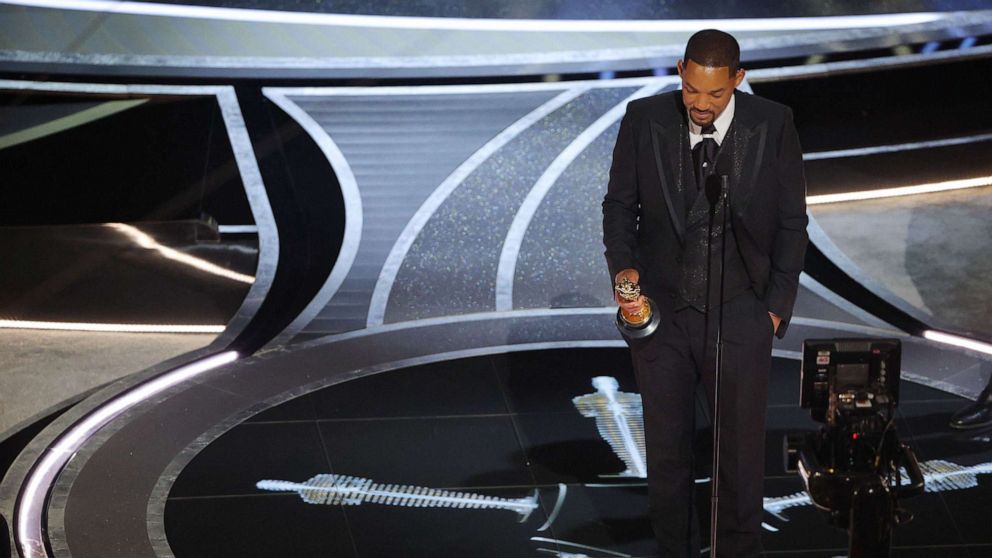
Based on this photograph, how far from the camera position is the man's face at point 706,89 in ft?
11.1

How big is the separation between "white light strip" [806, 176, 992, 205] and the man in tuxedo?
14.8 feet

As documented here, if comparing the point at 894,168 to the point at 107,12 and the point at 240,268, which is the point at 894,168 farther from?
the point at 107,12

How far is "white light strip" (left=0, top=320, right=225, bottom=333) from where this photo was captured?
6320 millimetres

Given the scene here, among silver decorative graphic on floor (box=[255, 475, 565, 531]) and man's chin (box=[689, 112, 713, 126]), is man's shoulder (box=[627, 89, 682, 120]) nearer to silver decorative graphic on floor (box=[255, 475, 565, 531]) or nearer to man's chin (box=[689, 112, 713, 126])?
Result: man's chin (box=[689, 112, 713, 126])

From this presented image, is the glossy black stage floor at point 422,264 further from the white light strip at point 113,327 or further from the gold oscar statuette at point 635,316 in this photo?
the gold oscar statuette at point 635,316

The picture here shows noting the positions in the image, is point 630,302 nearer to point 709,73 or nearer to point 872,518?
point 709,73

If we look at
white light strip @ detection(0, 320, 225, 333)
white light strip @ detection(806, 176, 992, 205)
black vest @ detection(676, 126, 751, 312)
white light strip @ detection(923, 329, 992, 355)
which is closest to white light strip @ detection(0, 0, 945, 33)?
white light strip @ detection(806, 176, 992, 205)

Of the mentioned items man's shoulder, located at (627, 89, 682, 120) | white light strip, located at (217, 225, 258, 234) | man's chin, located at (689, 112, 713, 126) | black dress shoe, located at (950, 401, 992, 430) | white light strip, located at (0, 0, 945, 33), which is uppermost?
white light strip, located at (0, 0, 945, 33)

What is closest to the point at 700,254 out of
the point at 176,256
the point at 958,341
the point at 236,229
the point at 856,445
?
the point at 856,445

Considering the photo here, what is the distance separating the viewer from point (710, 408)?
3736mm

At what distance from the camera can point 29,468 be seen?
4914mm

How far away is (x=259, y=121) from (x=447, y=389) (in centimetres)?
380

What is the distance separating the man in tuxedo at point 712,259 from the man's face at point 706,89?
116mm

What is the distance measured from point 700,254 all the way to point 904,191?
5052 millimetres
